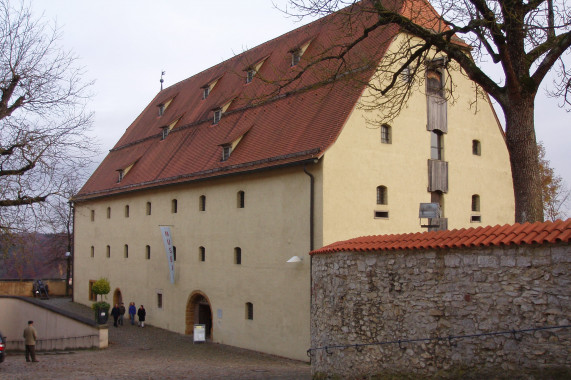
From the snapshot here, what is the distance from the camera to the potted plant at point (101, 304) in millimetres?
28247

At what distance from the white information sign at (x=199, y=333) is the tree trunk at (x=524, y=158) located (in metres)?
16.4

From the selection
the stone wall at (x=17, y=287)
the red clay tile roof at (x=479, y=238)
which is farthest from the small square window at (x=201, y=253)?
the stone wall at (x=17, y=287)

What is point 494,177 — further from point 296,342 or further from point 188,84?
point 188,84

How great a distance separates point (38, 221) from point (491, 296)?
11821 mm

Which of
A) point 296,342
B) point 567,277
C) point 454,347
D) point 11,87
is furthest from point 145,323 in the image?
point 567,277

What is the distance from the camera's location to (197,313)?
2816 centimetres

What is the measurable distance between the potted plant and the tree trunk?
837 inches

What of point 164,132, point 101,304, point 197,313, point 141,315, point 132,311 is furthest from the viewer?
point 164,132

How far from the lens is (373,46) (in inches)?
883

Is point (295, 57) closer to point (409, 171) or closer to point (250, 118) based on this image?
point (250, 118)

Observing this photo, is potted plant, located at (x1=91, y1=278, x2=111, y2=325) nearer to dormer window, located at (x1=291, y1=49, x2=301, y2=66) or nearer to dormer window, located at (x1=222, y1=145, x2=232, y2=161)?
dormer window, located at (x1=222, y1=145, x2=232, y2=161)

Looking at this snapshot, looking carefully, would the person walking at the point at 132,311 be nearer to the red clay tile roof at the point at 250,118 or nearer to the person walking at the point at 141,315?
the person walking at the point at 141,315

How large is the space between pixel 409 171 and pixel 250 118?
7.63 metres

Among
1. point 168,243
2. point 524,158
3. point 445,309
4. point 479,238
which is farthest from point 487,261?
point 168,243
